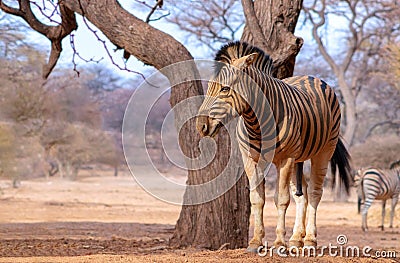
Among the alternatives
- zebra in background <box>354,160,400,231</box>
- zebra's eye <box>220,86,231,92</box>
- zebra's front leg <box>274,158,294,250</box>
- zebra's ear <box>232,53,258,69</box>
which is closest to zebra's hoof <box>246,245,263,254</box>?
zebra's front leg <box>274,158,294,250</box>

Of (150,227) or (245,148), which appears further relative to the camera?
A: (150,227)

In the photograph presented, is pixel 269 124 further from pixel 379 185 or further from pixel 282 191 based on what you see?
pixel 379 185

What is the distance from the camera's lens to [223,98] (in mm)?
5309

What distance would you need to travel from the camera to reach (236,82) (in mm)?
5371

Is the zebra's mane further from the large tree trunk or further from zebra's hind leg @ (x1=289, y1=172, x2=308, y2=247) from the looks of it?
the large tree trunk

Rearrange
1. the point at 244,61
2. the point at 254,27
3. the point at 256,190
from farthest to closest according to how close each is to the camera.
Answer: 1. the point at 254,27
2. the point at 256,190
3. the point at 244,61

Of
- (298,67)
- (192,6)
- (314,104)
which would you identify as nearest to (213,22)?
(192,6)

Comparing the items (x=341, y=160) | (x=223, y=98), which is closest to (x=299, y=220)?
(x=341, y=160)

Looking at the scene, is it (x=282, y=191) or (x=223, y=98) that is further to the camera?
(x=282, y=191)

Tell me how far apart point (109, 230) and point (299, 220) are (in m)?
8.07

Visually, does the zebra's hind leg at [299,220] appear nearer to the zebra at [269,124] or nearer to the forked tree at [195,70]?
the zebra at [269,124]

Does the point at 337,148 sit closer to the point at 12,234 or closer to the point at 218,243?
the point at 218,243

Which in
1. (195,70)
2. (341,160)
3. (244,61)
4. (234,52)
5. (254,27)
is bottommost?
(341,160)

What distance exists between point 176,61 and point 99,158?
3434cm
